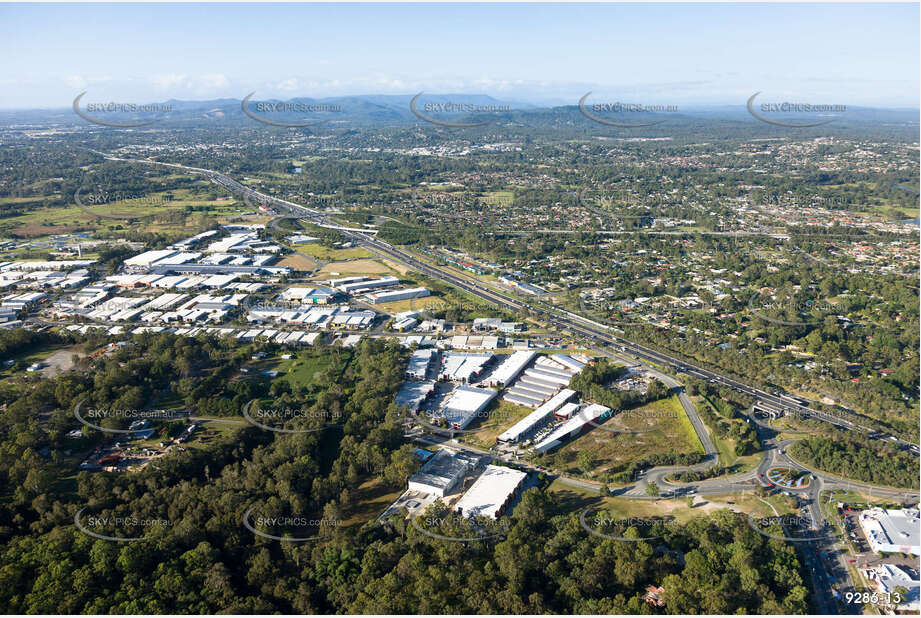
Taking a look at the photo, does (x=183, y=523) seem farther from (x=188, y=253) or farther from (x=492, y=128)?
(x=492, y=128)

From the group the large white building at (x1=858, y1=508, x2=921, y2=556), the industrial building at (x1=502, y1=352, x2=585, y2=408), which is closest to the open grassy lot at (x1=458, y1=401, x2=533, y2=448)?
the industrial building at (x1=502, y1=352, x2=585, y2=408)

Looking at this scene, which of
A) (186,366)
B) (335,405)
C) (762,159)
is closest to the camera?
(335,405)

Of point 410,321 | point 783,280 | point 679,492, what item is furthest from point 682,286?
point 679,492

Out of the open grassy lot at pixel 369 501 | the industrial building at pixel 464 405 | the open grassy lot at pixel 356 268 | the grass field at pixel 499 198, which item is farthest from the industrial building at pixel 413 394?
the grass field at pixel 499 198

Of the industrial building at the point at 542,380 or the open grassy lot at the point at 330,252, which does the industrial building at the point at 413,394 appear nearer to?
the industrial building at the point at 542,380

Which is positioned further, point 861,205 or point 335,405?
point 861,205

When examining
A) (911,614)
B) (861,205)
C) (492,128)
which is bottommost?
(911,614)
